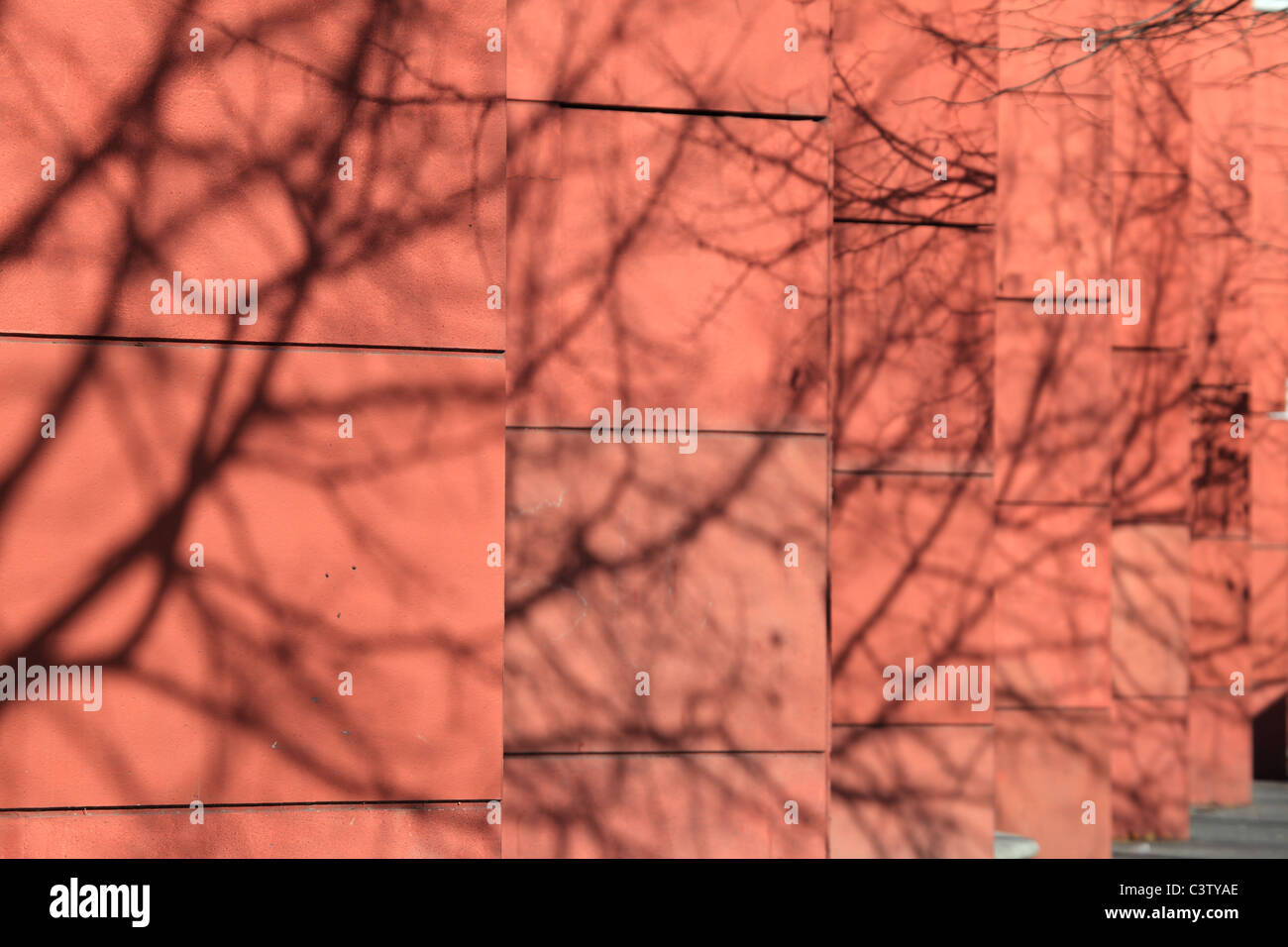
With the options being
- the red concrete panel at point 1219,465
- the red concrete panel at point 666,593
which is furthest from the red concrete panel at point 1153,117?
the red concrete panel at point 666,593

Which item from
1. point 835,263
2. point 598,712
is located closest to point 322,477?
point 598,712

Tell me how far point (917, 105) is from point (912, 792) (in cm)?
433

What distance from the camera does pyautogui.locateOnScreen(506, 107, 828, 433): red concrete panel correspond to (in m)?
5.62

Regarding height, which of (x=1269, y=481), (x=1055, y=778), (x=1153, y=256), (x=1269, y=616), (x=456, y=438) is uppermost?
(x=1153, y=256)

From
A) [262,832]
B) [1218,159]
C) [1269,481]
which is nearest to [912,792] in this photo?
[262,832]

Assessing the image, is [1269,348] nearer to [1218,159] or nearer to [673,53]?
[1218,159]

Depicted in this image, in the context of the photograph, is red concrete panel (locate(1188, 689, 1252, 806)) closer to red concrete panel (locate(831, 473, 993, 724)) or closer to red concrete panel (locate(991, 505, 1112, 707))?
red concrete panel (locate(991, 505, 1112, 707))

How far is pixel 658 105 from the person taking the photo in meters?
5.76

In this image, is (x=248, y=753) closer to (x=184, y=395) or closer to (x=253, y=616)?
(x=253, y=616)

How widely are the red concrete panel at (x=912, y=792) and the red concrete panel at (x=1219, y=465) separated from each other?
6.77 metres

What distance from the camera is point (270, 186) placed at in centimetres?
529

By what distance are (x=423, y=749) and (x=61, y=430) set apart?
220cm

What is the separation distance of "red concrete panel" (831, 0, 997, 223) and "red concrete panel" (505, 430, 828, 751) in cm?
233

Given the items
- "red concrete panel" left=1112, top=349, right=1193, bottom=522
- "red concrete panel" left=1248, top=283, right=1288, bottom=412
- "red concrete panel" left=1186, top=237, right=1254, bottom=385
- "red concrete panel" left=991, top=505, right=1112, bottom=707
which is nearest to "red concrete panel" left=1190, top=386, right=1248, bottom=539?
"red concrete panel" left=1186, top=237, right=1254, bottom=385
